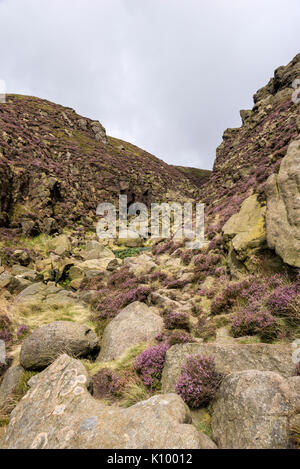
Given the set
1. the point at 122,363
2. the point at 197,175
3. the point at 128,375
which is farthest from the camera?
the point at 197,175

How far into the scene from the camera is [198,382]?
454 cm

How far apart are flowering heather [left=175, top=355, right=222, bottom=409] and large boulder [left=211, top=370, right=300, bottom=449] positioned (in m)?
0.29

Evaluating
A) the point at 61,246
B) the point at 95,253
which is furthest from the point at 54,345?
the point at 61,246

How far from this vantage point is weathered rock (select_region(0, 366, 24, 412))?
6.51 metres

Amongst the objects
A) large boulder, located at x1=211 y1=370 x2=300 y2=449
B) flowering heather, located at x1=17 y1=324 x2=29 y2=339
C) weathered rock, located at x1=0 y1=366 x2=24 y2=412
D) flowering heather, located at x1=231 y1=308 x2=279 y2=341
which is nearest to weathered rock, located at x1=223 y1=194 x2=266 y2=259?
flowering heather, located at x1=231 y1=308 x2=279 y2=341

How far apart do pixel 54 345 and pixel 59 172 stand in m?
43.7

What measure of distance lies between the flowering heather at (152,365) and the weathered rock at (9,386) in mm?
4036

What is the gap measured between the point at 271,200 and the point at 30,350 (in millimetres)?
10668

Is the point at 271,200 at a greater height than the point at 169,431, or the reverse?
the point at 271,200

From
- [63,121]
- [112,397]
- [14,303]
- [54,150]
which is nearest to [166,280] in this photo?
[112,397]

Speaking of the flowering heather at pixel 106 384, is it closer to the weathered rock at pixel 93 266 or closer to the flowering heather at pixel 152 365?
the flowering heather at pixel 152 365

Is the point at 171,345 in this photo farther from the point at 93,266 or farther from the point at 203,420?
the point at 93,266

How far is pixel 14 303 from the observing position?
13156mm
